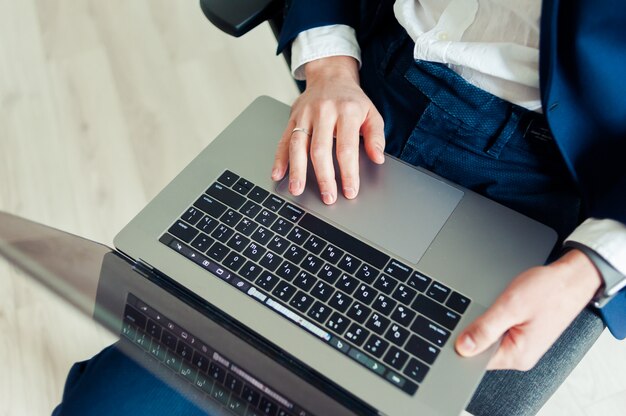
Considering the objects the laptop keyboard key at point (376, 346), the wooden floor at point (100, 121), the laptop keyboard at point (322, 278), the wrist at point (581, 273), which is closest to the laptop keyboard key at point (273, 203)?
the laptop keyboard at point (322, 278)

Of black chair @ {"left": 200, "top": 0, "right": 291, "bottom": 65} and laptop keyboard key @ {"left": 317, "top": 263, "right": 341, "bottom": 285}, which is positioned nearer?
laptop keyboard key @ {"left": 317, "top": 263, "right": 341, "bottom": 285}

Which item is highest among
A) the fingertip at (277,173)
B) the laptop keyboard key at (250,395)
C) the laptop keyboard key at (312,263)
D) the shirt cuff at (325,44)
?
the shirt cuff at (325,44)

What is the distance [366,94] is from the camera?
96 centimetres

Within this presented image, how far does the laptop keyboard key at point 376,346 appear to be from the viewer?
68 cm

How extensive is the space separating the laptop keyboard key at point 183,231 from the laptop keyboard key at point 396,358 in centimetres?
28

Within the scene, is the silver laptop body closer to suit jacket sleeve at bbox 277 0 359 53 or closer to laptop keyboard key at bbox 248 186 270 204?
laptop keyboard key at bbox 248 186 270 204

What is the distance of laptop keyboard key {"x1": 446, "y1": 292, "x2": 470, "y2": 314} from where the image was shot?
699 mm

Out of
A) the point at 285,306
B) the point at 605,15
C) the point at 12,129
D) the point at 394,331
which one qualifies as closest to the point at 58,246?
the point at 285,306

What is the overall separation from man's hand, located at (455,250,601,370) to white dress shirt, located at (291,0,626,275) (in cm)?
5

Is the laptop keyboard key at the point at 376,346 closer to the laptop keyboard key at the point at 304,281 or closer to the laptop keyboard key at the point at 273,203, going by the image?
the laptop keyboard key at the point at 304,281

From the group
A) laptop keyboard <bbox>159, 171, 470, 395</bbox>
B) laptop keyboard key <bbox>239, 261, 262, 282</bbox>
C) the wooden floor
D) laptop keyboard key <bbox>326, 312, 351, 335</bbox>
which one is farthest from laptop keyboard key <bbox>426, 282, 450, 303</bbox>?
the wooden floor

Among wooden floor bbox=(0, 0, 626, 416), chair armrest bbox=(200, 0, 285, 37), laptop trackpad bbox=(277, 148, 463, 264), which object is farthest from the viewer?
wooden floor bbox=(0, 0, 626, 416)

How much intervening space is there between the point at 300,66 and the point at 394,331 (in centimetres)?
47

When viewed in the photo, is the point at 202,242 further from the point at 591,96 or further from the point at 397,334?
the point at 591,96
